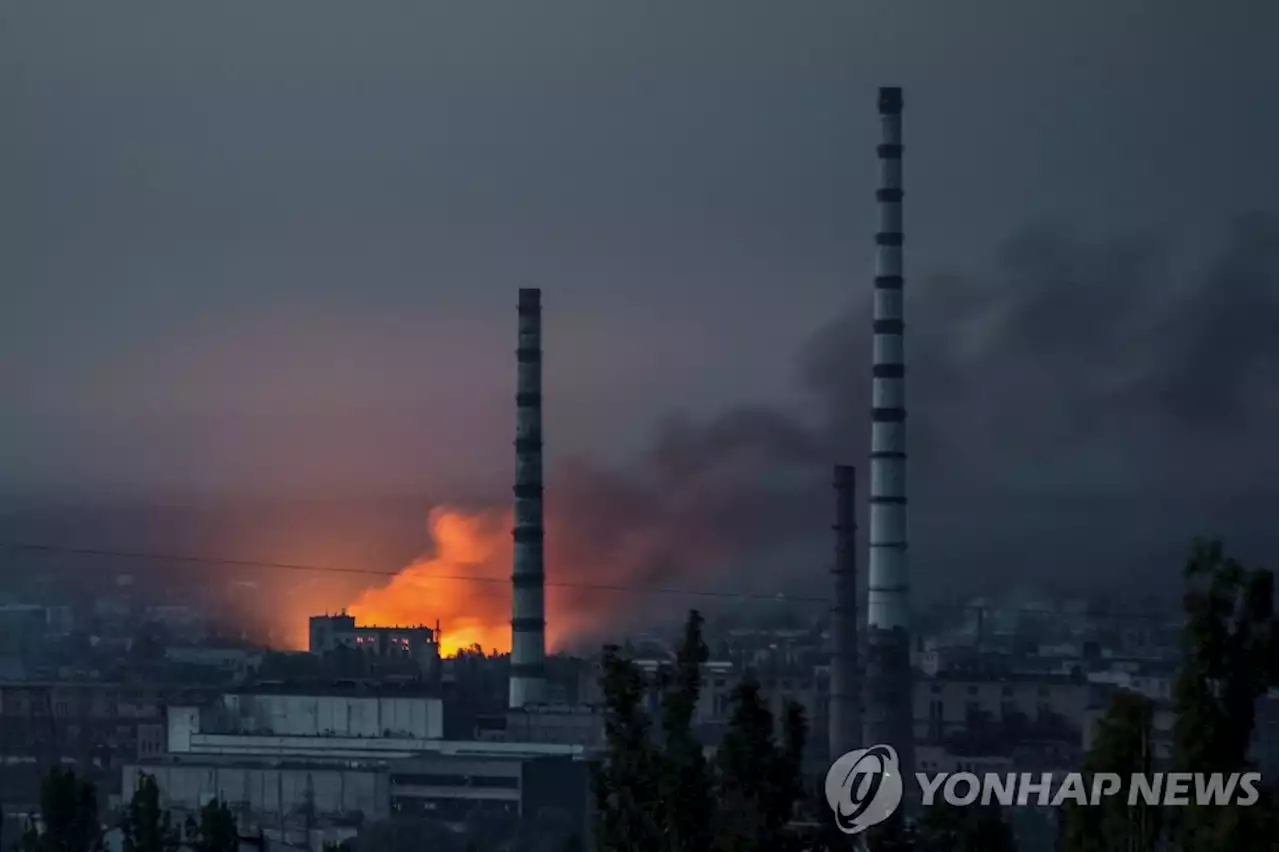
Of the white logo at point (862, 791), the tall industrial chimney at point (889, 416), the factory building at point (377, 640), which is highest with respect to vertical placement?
the tall industrial chimney at point (889, 416)

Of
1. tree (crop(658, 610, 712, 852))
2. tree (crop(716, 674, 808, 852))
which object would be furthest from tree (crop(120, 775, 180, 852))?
tree (crop(716, 674, 808, 852))

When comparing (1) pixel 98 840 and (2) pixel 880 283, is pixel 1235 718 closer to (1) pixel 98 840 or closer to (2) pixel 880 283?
(1) pixel 98 840

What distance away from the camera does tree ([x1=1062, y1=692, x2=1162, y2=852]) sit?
8320mm

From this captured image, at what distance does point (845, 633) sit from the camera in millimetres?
29672

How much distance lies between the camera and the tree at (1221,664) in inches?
322

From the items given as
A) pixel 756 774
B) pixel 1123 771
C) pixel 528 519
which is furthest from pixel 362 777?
pixel 1123 771

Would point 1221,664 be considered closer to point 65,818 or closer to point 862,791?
point 862,791

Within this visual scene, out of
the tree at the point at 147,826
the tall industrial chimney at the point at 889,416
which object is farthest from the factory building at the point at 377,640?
the tree at the point at 147,826

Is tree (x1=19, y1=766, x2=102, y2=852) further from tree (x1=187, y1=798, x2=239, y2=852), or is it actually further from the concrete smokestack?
the concrete smokestack

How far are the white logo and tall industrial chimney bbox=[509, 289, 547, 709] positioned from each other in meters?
21.6

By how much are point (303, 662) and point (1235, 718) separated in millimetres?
29896

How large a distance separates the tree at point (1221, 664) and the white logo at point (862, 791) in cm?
137

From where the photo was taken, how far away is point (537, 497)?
103 ft

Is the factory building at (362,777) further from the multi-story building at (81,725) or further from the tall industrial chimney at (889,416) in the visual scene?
the tall industrial chimney at (889,416)
